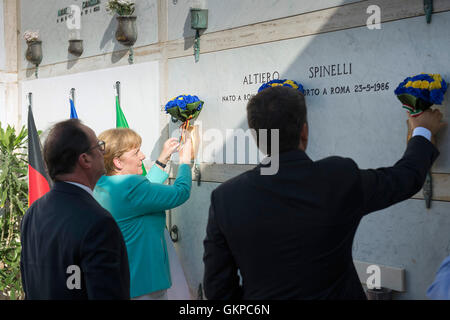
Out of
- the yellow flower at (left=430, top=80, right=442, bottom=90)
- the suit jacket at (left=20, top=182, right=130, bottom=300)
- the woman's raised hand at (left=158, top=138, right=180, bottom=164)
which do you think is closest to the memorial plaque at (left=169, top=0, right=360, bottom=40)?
the yellow flower at (left=430, top=80, right=442, bottom=90)

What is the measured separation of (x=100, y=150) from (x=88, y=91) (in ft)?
11.3

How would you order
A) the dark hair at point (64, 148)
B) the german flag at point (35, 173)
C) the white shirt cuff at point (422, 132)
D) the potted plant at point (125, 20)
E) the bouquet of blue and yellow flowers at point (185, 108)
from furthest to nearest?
the german flag at point (35, 173) < the potted plant at point (125, 20) < the bouquet of blue and yellow flowers at point (185, 108) < the white shirt cuff at point (422, 132) < the dark hair at point (64, 148)

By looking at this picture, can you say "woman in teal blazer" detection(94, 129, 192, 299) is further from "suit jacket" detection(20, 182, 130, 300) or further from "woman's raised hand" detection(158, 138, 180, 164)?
"suit jacket" detection(20, 182, 130, 300)

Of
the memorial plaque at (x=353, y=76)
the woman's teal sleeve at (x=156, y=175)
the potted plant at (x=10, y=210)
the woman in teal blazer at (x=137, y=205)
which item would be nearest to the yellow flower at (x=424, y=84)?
the memorial plaque at (x=353, y=76)

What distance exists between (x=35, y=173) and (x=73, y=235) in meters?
3.31

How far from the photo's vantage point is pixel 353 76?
125 inches

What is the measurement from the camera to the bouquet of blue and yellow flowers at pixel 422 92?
258 centimetres

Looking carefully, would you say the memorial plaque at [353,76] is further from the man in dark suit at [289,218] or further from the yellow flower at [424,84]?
the man in dark suit at [289,218]

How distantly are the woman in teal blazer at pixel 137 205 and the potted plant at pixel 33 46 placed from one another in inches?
130

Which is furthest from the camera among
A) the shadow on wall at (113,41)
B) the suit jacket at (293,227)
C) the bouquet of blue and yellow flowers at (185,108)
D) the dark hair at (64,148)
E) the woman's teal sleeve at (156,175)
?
the shadow on wall at (113,41)

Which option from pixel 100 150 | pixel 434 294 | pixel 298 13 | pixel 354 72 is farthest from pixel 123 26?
pixel 434 294

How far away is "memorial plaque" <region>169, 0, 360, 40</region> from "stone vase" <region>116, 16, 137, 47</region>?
1.50 ft

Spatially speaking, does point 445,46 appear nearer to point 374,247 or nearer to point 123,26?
point 374,247
